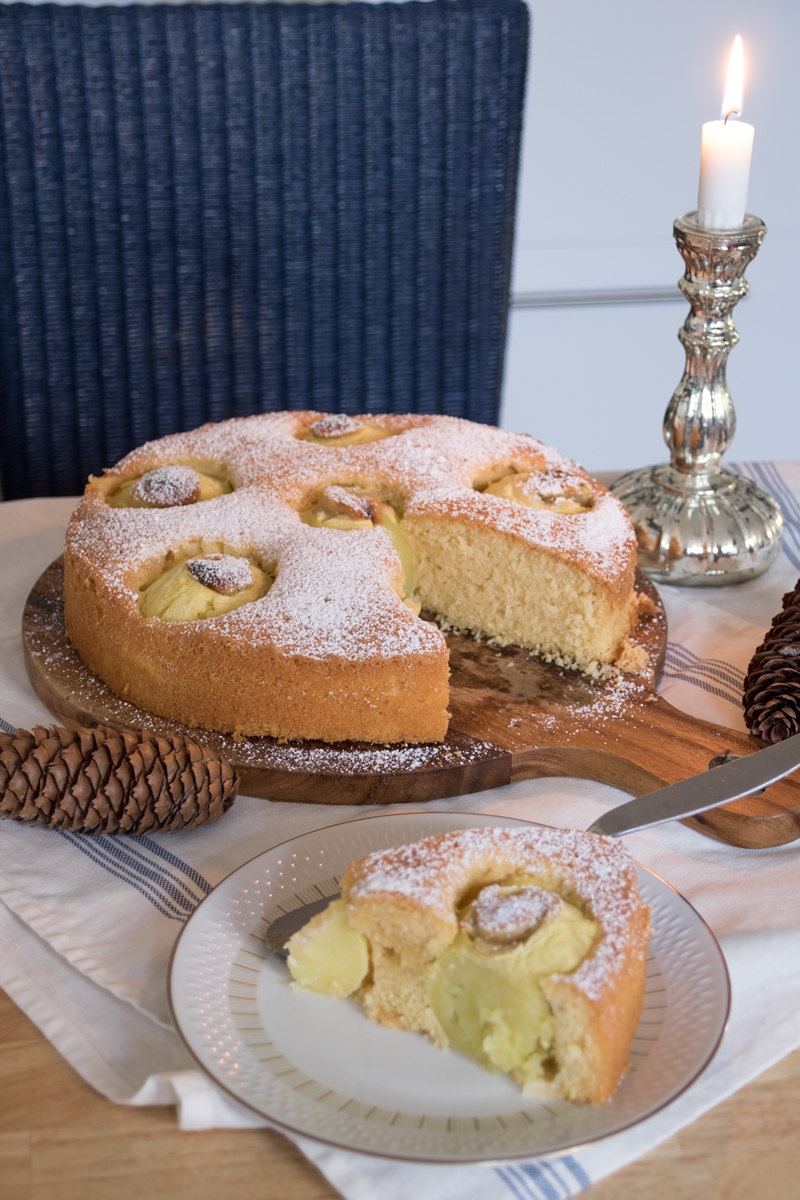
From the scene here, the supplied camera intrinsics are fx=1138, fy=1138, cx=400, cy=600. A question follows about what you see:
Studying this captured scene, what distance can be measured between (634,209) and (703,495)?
2.59 m

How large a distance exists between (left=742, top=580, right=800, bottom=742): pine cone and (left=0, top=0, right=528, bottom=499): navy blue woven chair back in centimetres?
154

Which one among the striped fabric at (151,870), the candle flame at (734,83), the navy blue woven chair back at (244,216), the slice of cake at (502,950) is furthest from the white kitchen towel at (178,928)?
the navy blue woven chair back at (244,216)

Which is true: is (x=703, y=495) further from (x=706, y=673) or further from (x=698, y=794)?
(x=698, y=794)

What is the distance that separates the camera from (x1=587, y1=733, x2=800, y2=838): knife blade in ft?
4.50

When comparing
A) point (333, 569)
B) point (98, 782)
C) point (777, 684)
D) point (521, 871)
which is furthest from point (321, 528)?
point (521, 871)

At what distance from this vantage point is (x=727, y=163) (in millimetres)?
1984

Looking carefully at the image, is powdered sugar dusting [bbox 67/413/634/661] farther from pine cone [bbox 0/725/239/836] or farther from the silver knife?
the silver knife

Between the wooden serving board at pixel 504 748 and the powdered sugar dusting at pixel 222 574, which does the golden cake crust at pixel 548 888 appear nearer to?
the wooden serving board at pixel 504 748

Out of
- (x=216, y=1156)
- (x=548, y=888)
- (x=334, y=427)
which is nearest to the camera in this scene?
(x=216, y=1156)

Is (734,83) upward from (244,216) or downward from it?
upward

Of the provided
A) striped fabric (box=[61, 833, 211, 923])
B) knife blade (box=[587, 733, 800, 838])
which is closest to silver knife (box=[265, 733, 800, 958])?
knife blade (box=[587, 733, 800, 838])

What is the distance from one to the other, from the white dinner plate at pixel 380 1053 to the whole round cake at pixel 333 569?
0.45m

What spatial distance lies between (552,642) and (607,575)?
0.19 metres

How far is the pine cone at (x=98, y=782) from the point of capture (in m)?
1.42
